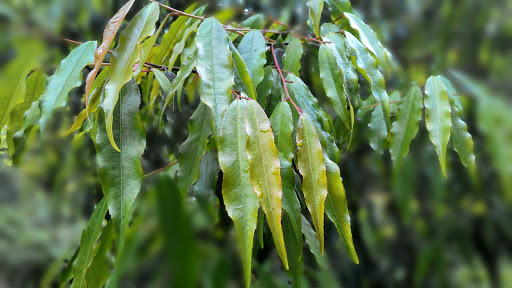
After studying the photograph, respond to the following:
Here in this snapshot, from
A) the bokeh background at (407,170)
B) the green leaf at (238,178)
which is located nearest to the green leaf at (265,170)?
the green leaf at (238,178)

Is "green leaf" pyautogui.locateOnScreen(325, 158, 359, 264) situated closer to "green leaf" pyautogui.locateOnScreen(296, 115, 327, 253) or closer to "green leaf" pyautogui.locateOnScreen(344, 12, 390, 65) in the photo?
"green leaf" pyautogui.locateOnScreen(296, 115, 327, 253)

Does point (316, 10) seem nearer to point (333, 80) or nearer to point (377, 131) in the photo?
point (333, 80)

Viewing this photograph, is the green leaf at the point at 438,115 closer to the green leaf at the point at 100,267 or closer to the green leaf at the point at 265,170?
the green leaf at the point at 265,170

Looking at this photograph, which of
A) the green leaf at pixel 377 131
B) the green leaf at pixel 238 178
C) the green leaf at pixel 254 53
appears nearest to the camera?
the green leaf at pixel 238 178

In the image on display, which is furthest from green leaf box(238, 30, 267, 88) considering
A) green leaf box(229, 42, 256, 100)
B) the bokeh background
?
the bokeh background

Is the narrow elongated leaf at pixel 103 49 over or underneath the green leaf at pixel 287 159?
over
